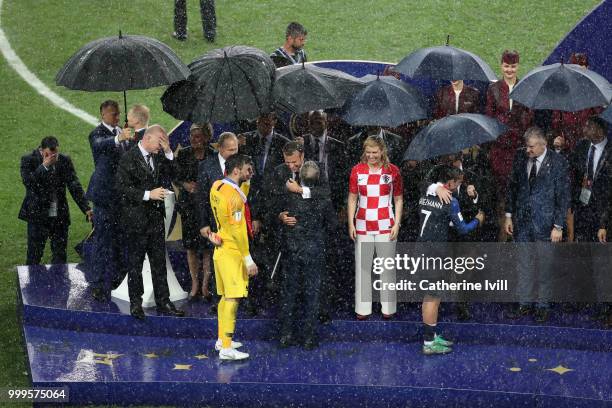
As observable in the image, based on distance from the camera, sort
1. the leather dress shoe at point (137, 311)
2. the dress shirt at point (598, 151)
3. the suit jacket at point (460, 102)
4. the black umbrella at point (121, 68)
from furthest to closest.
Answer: the suit jacket at point (460, 102)
the leather dress shoe at point (137, 311)
the dress shirt at point (598, 151)
the black umbrella at point (121, 68)

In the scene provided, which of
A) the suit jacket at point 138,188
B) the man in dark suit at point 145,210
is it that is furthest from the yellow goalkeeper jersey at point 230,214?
Result: the suit jacket at point 138,188

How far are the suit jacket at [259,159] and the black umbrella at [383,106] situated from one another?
26.6 inches

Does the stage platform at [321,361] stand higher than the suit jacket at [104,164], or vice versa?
the suit jacket at [104,164]

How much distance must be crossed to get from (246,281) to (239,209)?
2.05 ft

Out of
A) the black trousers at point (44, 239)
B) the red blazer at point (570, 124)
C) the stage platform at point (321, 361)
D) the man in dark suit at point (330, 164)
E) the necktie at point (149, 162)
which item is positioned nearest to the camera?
the stage platform at point (321, 361)

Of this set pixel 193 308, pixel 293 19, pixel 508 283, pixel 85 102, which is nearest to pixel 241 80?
pixel 193 308

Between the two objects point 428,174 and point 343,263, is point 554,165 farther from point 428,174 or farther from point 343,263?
point 343,263

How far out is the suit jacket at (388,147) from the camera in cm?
1204

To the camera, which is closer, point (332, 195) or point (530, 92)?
point (530, 92)

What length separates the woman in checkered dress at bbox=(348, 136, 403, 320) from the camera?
37.4 feet

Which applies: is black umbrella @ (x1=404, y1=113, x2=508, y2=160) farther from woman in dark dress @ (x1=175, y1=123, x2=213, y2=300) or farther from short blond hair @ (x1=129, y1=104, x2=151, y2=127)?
short blond hair @ (x1=129, y1=104, x2=151, y2=127)

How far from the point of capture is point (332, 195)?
1232cm

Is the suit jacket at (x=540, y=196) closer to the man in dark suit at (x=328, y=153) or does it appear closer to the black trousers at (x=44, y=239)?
the man in dark suit at (x=328, y=153)

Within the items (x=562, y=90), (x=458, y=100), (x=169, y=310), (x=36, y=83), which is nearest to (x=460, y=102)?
(x=458, y=100)
